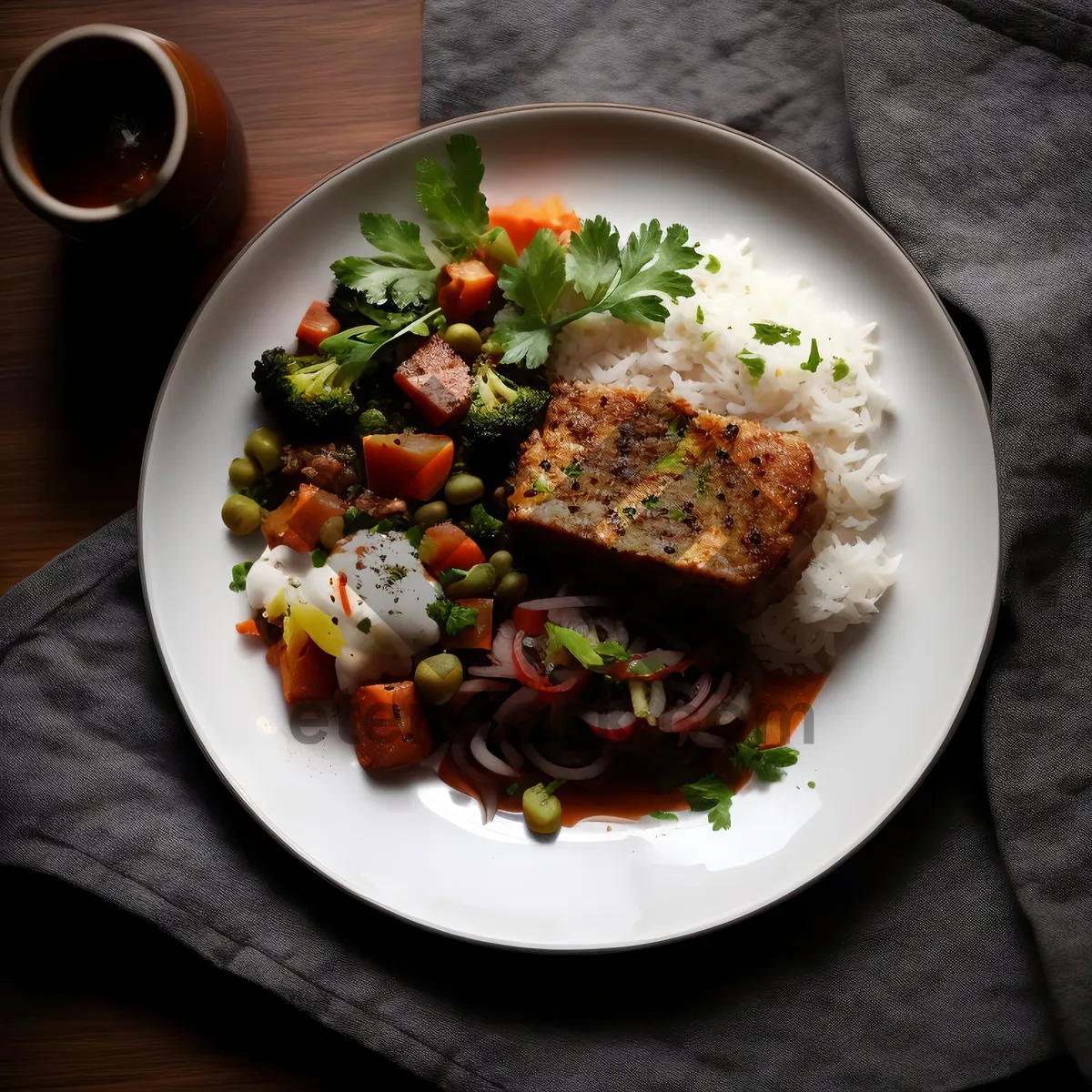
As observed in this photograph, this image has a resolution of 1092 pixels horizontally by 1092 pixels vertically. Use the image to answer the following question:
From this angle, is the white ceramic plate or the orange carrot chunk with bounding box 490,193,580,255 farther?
the orange carrot chunk with bounding box 490,193,580,255

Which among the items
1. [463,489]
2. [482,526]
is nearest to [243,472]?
[463,489]

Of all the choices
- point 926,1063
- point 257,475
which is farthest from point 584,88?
point 926,1063

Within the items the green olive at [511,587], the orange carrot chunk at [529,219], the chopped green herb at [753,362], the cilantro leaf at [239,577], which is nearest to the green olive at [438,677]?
the green olive at [511,587]

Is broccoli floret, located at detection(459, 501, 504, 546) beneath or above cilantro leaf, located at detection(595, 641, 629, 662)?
above

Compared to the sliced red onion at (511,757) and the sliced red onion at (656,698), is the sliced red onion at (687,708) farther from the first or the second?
the sliced red onion at (511,757)

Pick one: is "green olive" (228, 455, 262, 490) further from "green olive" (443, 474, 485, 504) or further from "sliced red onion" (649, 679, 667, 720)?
"sliced red onion" (649, 679, 667, 720)

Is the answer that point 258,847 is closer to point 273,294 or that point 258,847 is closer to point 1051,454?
point 273,294

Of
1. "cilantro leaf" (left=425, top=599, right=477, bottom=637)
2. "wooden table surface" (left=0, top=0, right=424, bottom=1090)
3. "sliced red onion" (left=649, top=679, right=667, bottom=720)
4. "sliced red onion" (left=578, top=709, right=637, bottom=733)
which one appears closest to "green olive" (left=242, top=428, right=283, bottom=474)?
"wooden table surface" (left=0, top=0, right=424, bottom=1090)
